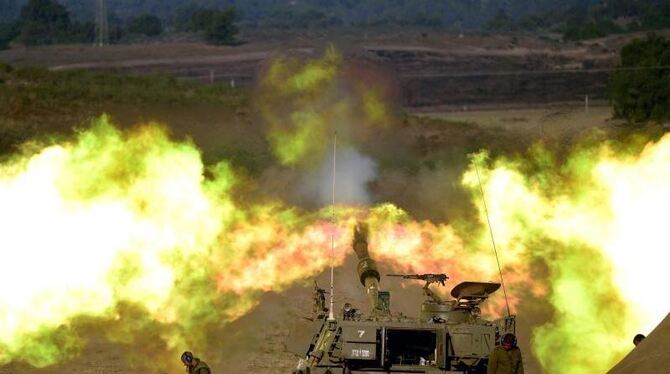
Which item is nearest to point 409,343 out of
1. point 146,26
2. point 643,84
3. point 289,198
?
point 289,198

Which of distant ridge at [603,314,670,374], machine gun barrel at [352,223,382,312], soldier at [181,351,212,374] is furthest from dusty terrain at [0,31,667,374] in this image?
distant ridge at [603,314,670,374]

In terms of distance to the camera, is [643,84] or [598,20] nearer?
[643,84]

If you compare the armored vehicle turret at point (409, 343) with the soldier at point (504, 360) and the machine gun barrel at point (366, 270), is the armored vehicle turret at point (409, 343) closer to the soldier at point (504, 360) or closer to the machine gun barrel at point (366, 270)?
the machine gun barrel at point (366, 270)

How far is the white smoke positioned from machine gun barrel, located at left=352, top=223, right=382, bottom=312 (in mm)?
5956

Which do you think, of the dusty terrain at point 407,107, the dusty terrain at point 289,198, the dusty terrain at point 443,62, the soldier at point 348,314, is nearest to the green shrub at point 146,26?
the dusty terrain at point 407,107

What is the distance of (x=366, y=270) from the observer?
29.2 m

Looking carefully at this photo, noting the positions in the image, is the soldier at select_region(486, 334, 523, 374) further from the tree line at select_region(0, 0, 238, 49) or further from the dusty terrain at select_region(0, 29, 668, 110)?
the tree line at select_region(0, 0, 238, 49)

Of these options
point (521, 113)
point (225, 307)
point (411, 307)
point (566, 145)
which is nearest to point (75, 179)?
point (225, 307)

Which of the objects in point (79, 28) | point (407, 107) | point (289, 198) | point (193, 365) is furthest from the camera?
point (79, 28)

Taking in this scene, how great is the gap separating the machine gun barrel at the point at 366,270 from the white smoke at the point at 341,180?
5956 millimetres

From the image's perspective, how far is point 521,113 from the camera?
2869 inches

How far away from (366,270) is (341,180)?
11.2 meters

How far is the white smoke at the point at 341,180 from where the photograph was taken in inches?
1565

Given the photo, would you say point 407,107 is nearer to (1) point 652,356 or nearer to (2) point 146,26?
(1) point 652,356
